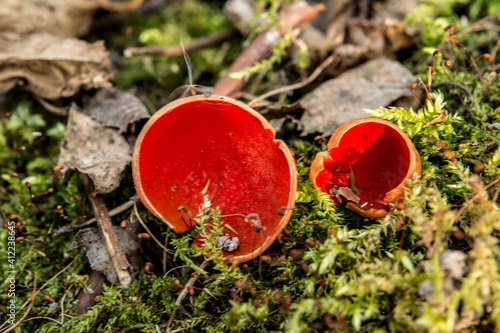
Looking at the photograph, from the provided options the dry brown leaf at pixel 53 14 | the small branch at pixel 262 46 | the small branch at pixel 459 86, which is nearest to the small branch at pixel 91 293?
the small branch at pixel 262 46

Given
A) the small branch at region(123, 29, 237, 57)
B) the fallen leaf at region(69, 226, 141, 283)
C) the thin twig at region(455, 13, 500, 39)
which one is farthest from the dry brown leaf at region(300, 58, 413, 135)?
the fallen leaf at region(69, 226, 141, 283)

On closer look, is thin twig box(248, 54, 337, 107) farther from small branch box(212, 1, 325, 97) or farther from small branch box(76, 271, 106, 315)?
small branch box(76, 271, 106, 315)

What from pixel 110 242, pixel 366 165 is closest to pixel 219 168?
pixel 110 242

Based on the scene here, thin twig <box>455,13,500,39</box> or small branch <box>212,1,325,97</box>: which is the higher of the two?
thin twig <box>455,13,500,39</box>

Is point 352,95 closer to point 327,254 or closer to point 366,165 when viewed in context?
point 366,165

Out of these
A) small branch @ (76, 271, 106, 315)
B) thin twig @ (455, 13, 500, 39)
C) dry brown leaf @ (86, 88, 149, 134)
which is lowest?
small branch @ (76, 271, 106, 315)

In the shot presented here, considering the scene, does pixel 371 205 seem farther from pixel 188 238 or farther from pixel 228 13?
pixel 228 13

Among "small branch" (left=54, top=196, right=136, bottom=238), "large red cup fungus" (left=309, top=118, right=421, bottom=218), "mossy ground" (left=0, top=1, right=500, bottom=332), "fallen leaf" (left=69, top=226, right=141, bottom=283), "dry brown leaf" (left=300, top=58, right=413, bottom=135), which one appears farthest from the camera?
"dry brown leaf" (left=300, top=58, right=413, bottom=135)

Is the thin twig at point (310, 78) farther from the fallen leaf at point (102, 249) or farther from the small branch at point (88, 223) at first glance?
the fallen leaf at point (102, 249)
